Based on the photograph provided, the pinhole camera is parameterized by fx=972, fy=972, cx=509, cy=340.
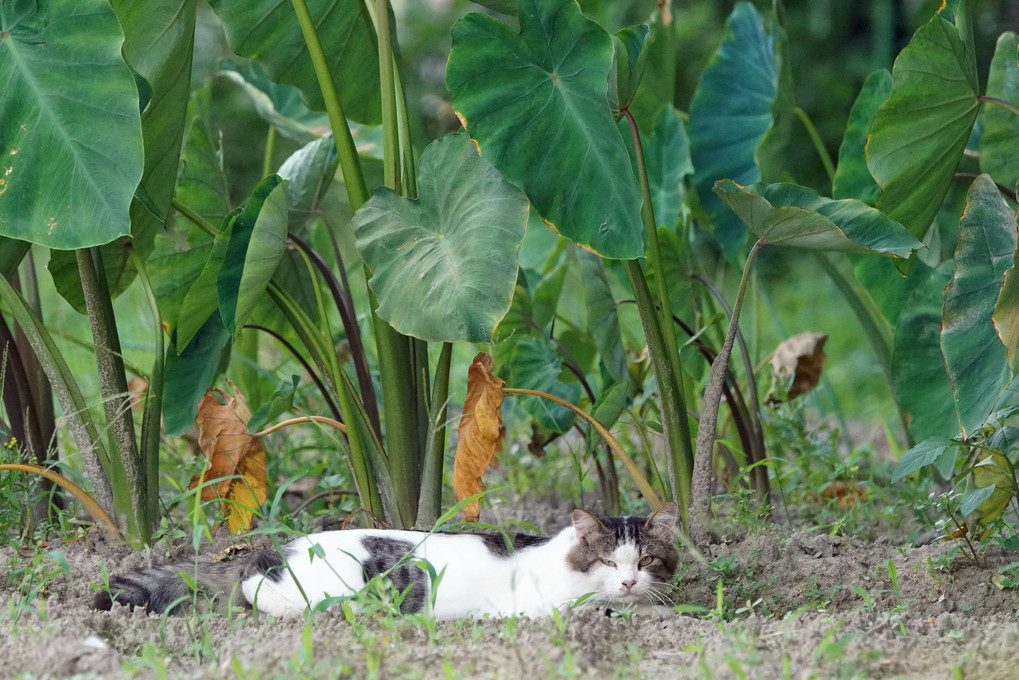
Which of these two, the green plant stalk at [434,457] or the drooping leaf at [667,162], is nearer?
the green plant stalk at [434,457]

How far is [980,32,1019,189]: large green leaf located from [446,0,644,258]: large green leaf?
0.90 meters

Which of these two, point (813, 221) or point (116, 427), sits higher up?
point (813, 221)

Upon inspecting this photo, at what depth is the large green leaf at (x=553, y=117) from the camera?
5.45ft

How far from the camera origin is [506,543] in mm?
1688

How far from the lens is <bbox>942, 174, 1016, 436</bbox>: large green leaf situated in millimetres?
1640

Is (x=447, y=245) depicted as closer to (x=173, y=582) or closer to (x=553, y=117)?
(x=553, y=117)

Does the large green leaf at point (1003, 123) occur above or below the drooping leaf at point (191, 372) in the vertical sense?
above

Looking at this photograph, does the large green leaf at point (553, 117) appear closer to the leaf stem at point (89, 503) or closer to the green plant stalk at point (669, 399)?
the green plant stalk at point (669, 399)

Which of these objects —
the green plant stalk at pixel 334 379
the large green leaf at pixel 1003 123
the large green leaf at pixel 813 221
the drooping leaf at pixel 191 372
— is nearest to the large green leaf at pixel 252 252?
the green plant stalk at pixel 334 379

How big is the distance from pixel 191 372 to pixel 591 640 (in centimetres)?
120

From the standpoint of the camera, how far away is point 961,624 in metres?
1.44

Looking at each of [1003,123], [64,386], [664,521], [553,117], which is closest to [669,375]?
[664,521]

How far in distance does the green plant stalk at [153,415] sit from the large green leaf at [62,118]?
0.36 metres

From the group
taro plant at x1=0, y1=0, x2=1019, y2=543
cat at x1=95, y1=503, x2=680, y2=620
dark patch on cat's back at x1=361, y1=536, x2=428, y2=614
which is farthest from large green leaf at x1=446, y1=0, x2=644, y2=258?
dark patch on cat's back at x1=361, y1=536, x2=428, y2=614
